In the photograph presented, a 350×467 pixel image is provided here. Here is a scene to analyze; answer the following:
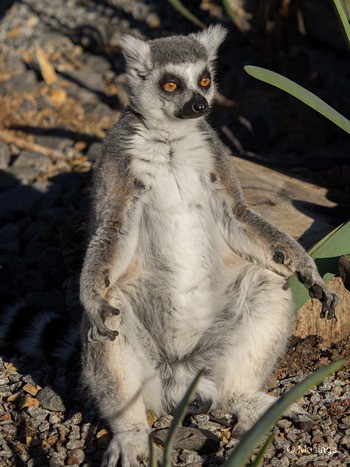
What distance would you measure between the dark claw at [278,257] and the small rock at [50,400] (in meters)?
1.42

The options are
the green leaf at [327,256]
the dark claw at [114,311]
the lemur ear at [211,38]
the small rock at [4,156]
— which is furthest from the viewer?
the small rock at [4,156]

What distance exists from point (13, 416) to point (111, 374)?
0.77 meters

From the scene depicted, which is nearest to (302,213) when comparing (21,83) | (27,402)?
(27,402)

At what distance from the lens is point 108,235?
161 inches

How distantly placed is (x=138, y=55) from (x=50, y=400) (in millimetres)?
2000

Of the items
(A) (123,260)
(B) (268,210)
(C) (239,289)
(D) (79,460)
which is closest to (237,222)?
(C) (239,289)

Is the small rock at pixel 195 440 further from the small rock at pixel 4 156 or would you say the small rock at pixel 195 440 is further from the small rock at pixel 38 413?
the small rock at pixel 4 156

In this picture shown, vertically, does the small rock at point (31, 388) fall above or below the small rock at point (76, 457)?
below

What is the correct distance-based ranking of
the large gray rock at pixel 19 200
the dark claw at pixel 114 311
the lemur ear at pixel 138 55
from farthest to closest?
1. the large gray rock at pixel 19 200
2. the lemur ear at pixel 138 55
3. the dark claw at pixel 114 311

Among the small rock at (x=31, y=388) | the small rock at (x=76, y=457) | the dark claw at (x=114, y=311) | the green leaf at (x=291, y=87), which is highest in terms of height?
the green leaf at (x=291, y=87)

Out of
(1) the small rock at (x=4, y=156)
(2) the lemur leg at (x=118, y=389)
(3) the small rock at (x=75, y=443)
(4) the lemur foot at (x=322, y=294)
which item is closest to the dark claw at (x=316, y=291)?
(4) the lemur foot at (x=322, y=294)

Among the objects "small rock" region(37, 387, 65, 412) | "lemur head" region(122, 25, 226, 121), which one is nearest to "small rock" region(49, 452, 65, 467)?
"small rock" region(37, 387, 65, 412)

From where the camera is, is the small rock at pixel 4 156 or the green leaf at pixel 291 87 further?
the small rock at pixel 4 156

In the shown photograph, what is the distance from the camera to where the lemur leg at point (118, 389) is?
12.6ft
